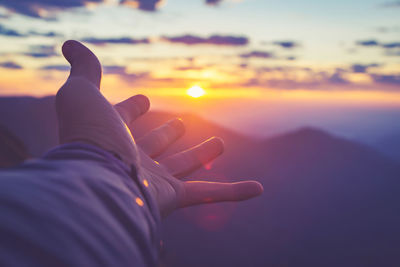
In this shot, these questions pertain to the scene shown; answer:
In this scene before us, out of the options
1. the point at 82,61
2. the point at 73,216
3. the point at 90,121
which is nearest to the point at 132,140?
the point at 90,121

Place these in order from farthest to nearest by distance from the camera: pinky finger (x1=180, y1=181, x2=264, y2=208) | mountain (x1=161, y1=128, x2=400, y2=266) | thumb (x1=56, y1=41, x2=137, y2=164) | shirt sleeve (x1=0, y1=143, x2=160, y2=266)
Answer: mountain (x1=161, y1=128, x2=400, y2=266), pinky finger (x1=180, y1=181, x2=264, y2=208), thumb (x1=56, y1=41, x2=137, y2=164), shirt sleeve (x1=0, y1=143, x2=160, y2=266)

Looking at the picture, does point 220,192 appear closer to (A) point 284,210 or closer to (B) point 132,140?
(B) point 132,140

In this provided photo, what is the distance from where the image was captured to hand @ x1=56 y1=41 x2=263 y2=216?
3.32 feet

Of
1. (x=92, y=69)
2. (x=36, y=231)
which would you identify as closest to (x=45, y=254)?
(x=36, y=231)

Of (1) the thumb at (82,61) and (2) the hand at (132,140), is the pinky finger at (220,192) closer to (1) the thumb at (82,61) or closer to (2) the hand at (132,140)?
(2) the hand at (132,140)

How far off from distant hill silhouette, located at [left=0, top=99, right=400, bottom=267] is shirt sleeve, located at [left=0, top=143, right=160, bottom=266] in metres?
4.58

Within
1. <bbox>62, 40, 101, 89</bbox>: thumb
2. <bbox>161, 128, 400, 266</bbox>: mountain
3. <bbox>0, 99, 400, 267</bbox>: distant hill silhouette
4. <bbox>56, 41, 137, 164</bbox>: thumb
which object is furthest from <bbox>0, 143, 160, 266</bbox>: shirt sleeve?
<bbox>161, 128, 400, 266</bbox>: mountain

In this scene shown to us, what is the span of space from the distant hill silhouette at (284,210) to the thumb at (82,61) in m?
3.61

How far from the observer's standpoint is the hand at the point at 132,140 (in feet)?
3.32

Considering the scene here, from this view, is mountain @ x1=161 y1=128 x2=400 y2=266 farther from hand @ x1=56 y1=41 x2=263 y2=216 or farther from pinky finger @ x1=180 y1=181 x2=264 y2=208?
pinky finger @ x1=180 y1=181 x2=264 y2=208

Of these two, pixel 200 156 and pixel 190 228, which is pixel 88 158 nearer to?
pixel 200 156

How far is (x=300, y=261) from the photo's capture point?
313 inches

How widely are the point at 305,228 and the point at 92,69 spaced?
35.5 ft

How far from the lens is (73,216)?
1.70 feet
